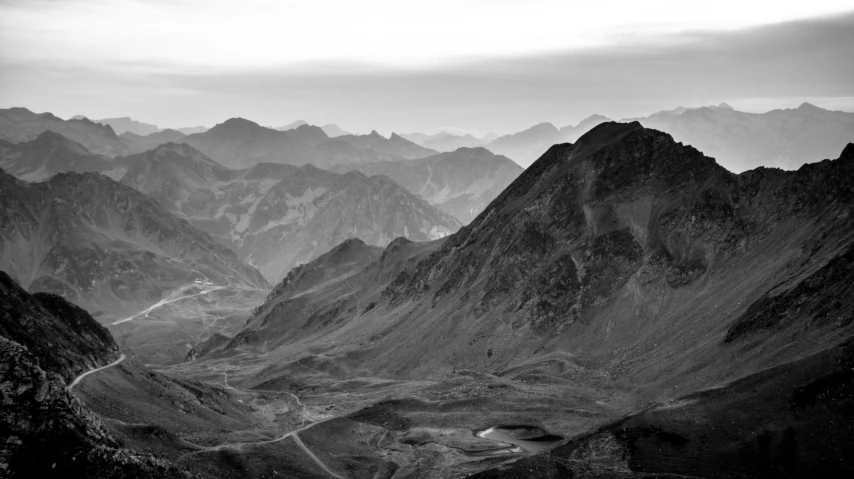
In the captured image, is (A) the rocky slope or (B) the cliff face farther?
(B) the cliff face

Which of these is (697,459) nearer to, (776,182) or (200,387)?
(200,387)

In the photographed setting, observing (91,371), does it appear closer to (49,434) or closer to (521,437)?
(49,434)

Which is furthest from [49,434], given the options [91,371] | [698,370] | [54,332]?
[698,370]

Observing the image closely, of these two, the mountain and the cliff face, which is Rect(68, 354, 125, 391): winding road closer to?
the cliff face

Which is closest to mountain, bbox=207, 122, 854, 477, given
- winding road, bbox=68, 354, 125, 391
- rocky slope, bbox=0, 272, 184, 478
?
winding road, bbox=68, 354, 125, 391

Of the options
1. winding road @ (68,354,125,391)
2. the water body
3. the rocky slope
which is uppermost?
the rocky slope

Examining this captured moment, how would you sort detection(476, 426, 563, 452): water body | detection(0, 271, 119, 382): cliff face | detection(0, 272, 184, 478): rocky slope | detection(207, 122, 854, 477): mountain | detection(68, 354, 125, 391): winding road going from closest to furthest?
detection(0, 272, 184, 478): rocky slope < detection(207, 122, 854, 477): mountain < detection(68, 354, 125, 391): winding road < detection(0, 271, 119, 382): cliff face < detection(476, 426, 563, 452): water body

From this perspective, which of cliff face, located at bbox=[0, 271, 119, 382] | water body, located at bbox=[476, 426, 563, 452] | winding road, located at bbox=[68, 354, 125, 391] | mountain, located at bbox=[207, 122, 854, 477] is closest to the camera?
mountain, located at bbox=[207, 122, 854, 477]

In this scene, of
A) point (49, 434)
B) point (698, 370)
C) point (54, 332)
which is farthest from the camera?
point (698, 370)

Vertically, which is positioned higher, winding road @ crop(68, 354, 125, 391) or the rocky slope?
the rocky slope
